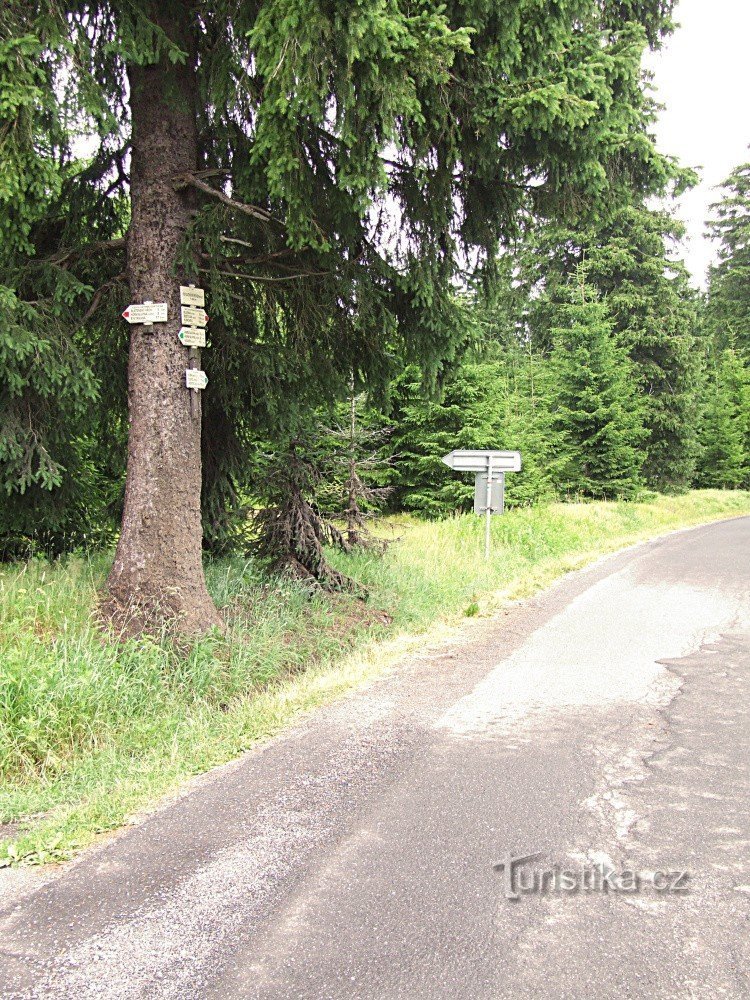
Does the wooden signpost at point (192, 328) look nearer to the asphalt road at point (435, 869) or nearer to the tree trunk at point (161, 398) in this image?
the tree trunk at point (161, 398)

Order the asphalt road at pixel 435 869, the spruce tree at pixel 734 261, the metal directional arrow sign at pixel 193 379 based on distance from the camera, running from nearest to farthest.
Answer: the asphalt road at pixel 435 869
the metal directional arrow sign at pixel 193 379
the spruce tree at pixel 734 261

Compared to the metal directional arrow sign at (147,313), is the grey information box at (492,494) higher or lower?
lower

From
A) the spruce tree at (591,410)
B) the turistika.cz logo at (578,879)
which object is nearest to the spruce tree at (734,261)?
the spruce tree at (591,410)

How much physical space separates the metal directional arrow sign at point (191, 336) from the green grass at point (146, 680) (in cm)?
228

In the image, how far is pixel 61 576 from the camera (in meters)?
6.33

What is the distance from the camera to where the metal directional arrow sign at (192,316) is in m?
5.84

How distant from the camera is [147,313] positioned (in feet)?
18.7

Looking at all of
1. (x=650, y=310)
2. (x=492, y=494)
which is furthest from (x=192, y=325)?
(x=650, y=310)

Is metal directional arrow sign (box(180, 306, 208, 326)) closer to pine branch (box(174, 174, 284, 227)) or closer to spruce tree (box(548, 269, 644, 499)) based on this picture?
pine branch (box(174, 174, 284, 227))

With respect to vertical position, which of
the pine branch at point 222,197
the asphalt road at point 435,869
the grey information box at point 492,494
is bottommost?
the asphalt road at point 435,869

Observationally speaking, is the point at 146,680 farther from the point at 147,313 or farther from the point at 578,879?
the point at 578,879

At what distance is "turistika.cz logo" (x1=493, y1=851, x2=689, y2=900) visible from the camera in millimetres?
2744

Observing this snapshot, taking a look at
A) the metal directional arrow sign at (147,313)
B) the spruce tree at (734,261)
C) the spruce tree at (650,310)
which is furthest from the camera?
the spruce tree at (734,261)

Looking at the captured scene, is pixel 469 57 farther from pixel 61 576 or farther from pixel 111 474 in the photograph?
pixel 111 474
